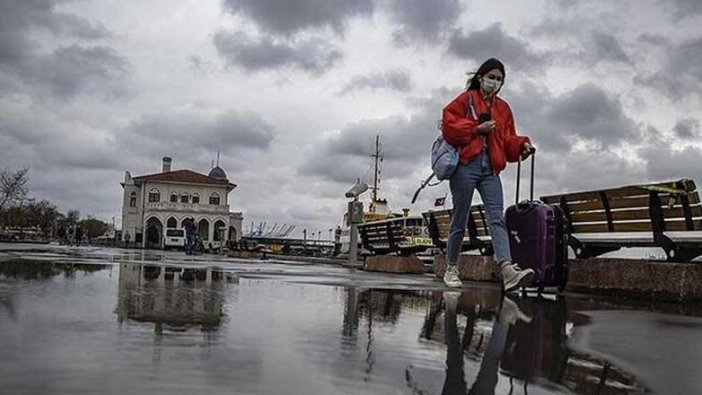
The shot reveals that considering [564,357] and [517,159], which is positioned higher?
[517,159]

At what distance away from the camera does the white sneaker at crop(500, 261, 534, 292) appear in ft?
20.1

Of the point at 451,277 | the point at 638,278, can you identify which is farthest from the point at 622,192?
the point at 451,277

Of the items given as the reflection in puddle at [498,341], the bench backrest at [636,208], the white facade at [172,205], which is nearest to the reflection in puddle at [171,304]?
the reflection in puddle at [498,341]

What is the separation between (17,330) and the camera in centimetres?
335

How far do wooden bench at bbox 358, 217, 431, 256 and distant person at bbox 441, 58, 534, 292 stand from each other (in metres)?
10.2

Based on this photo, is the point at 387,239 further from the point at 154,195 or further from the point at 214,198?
the point at 214,198

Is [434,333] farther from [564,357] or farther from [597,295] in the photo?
[597,295]

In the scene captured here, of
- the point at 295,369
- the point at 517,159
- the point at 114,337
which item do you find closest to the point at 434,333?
the point at 295,369

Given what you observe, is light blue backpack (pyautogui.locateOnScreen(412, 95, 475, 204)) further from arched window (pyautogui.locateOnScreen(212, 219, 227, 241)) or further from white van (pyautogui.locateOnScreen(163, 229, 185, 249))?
arched window (pyautogui.locateOnScreen(212, 219, 227, 241))

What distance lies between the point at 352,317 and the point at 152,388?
240cm

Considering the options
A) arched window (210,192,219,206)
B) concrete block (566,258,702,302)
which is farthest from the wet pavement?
arched window (210,192,219,206)

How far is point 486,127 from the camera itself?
6.16 m

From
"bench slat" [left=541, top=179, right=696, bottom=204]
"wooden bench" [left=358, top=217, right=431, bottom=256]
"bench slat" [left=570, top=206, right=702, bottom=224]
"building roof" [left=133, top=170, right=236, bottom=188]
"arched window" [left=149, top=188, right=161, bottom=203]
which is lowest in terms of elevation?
"wooden bench" [left=358, top=217, right=431, bottom=256]

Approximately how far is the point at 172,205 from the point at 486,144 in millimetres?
89156
